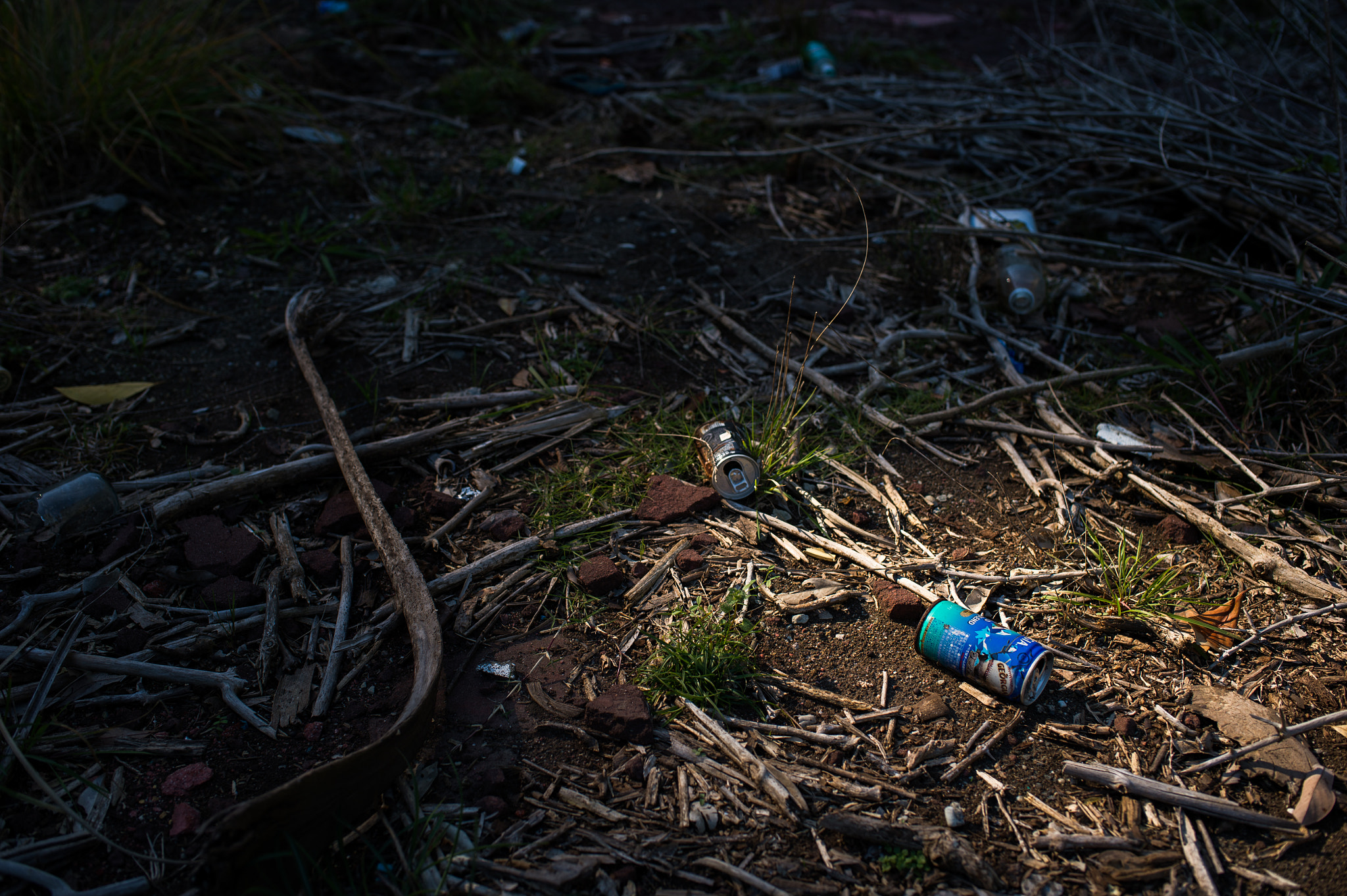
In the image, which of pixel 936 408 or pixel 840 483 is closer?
pixel 840 483

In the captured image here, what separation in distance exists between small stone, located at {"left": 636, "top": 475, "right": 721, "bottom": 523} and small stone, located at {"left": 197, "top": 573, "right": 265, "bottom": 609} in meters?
1.13

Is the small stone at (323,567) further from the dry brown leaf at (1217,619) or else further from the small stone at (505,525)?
the dry brown leaf at (1217,619)

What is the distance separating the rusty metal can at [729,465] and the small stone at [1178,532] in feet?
4.28

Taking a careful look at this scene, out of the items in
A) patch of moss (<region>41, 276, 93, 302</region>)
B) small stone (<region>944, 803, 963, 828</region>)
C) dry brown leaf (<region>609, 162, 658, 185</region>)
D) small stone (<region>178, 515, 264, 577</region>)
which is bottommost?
small stone (<region>944, 803, 963, 828</region>)

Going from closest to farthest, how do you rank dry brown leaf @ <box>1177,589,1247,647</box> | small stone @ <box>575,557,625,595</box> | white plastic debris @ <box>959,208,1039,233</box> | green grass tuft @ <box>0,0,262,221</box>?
dry brown leaf @ <box>1177,589,1247,647</box>
small stone @ <box>575,557,625,595</box>
green grass tuft @ <box>0,0,262,221</box>
white plastic debris @ <box>959,208,1039,233</box>

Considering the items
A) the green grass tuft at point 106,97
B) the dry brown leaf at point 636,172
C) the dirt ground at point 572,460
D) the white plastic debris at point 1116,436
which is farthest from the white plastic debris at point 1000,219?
the green grass tuft at point 106,97

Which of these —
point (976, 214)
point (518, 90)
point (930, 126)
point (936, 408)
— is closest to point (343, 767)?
point (936, 408)

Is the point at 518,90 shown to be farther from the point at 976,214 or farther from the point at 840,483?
the point at 840,483

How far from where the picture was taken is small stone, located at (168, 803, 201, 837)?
5.34 ft

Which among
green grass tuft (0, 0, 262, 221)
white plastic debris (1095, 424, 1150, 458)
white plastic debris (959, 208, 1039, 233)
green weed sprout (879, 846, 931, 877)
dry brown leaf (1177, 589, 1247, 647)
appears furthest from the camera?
white plastic debris (959, 208, 1039, 233)

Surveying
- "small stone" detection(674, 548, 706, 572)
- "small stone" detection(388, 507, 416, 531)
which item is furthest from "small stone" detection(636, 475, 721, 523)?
"small stone" detection(388, 507, 416, 531)

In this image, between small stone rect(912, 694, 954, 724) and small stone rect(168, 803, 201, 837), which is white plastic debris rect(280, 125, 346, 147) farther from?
small stone rect(912, 694, 954, 724)

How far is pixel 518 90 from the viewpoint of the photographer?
4.98 m

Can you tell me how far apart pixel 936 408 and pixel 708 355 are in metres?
0.92
